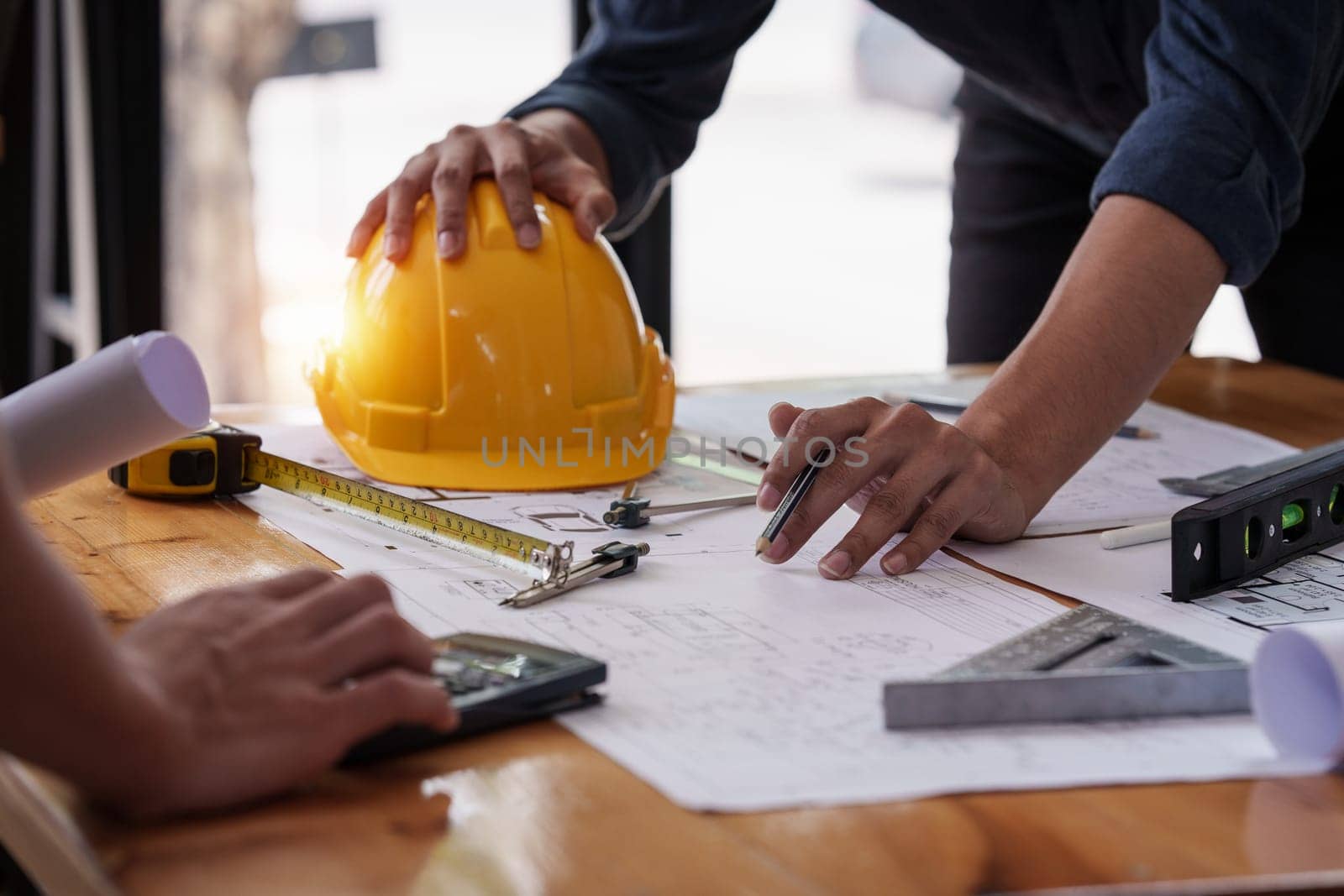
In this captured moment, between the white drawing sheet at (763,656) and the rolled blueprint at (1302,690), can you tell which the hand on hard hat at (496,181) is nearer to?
the white drawing sheet at (763,656)

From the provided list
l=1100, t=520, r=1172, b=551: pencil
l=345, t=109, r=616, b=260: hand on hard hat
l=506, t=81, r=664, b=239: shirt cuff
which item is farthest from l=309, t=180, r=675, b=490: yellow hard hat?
l=1100, t=520, r=1172, b=551: pencil

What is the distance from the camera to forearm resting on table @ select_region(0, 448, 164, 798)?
1.90 ft

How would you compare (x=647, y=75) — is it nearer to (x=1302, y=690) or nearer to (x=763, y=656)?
(x=763, y=656)

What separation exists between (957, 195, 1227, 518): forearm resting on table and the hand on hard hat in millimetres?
445

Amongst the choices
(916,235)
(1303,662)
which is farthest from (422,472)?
(916,235)

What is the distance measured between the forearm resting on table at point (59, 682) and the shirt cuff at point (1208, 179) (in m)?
0.97

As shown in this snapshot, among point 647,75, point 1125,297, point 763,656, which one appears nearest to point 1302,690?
point 763,656

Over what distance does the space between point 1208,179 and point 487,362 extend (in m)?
0.67

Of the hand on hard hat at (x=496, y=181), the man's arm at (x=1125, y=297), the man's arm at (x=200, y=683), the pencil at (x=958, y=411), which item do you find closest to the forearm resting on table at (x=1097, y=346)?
the man's arm at (x=1125, y=297)

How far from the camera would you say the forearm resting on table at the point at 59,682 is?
58 cm

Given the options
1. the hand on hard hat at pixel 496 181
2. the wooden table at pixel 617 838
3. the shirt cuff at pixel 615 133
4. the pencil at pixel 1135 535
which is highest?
the shirt cuff at pixel 615 133

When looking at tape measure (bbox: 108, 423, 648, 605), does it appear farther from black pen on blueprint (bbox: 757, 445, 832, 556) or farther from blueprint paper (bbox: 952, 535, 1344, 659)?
blueprint paper (bbox: 952, 535, 1344, 659)

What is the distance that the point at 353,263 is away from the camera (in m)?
1.36

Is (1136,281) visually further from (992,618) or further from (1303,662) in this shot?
(1303,662)
